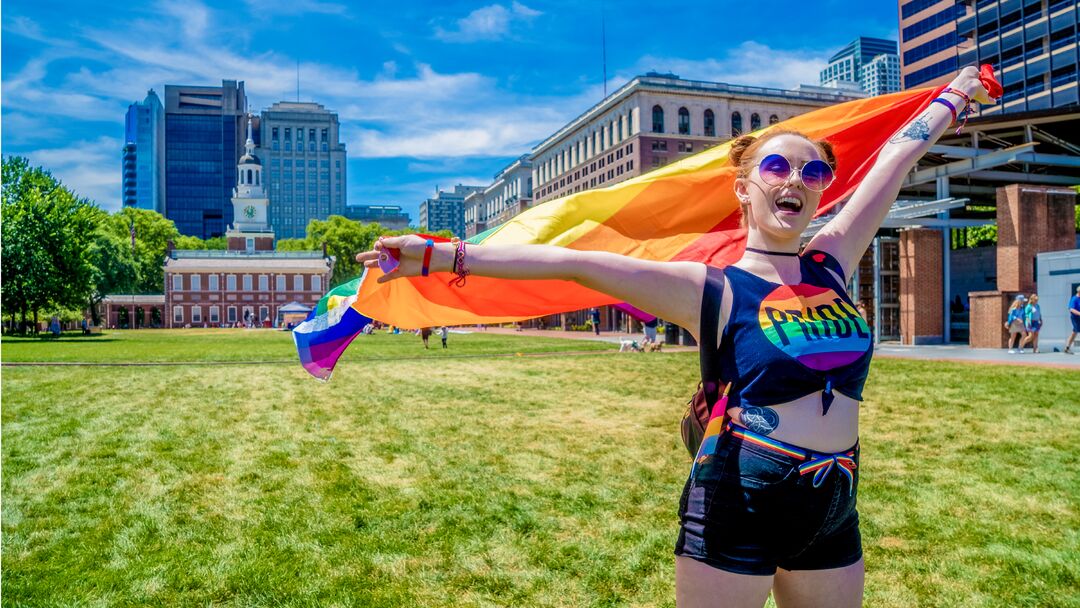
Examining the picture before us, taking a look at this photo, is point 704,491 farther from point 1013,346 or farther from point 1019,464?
Answer: point 1013,346

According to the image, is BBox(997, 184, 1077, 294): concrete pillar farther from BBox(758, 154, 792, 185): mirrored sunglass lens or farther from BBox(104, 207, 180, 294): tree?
BBox(104, 207, 180, 294): tree

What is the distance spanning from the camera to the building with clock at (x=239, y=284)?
111125 millimetres

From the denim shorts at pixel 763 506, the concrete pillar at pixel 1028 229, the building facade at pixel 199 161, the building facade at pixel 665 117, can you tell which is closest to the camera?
the denim shorts at pixel 763 506

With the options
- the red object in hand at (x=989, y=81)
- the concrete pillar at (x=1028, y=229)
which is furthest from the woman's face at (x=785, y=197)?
the concrete pillar at (x=1028, y=229)

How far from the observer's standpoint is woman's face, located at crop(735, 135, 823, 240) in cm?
290

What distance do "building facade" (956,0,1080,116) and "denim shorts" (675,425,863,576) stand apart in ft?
237

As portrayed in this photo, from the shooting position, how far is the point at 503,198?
519 ft

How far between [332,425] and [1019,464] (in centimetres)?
1000

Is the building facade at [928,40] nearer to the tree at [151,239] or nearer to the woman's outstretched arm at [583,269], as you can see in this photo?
the woman's outstretched arm at [583,269]

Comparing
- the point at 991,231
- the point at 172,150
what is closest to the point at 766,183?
the point at 991,231

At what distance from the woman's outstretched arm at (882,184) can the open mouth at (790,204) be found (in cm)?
32

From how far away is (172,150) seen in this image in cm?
19362

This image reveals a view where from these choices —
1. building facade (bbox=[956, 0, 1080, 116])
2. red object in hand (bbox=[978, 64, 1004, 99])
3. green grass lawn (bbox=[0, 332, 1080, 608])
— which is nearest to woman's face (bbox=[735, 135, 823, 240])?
red object in hand (bbox=[978, 64, 1004, 99])

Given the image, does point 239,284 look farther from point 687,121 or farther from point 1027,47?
point 1027,47
